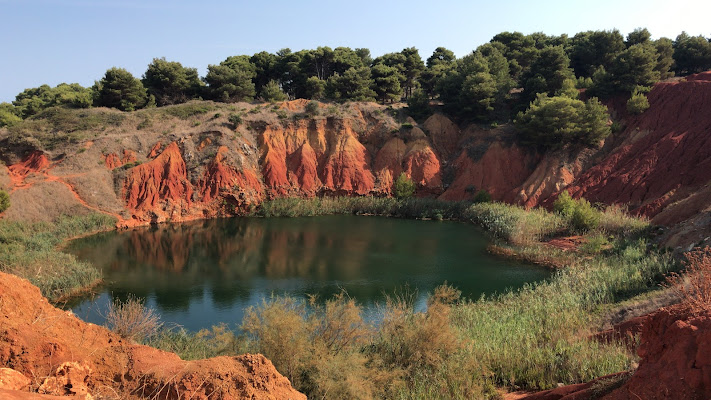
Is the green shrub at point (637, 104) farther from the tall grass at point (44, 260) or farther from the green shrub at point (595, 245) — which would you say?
the tall grass at point (44, 260)

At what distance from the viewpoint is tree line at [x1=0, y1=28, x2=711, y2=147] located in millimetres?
40688

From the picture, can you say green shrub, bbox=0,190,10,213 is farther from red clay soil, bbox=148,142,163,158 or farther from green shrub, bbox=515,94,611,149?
green shrub, bbox=515,94,611,149

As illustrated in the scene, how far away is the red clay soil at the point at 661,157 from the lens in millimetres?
29422

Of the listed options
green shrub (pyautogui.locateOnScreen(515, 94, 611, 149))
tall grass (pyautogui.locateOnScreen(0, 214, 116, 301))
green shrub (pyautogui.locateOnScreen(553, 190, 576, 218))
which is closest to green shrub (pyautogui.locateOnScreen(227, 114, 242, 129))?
tall grass (pyautogui.locateOnScreen(0, 214, 116, 301))

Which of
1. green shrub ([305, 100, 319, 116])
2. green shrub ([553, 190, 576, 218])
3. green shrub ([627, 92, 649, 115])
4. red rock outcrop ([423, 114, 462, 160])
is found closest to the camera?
green shrub ([553, 190, 576, 218])

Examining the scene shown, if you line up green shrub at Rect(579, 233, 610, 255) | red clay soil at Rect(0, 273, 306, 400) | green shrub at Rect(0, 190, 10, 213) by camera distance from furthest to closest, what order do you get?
green shrub at Rect(0, 190, 10, 213), green shrub at Rect(579, 233, 610, 255), red clay soil at Rect(0, 273, 306, 400)

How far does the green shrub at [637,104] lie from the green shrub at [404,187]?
64.8ft

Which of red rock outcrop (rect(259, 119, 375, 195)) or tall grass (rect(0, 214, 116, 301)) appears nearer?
tall grass (rect(0, 214, 116, 301))

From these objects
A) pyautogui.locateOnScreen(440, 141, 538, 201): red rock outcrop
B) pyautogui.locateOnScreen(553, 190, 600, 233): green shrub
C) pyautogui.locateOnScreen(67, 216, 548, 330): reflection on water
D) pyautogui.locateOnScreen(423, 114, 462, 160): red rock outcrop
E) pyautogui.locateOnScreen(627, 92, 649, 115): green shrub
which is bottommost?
pyautogui.locateOnScreen(67, 216, 548, 330): reflection on water

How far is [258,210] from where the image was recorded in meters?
41.0

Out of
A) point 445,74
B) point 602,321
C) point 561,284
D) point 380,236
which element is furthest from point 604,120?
point 602,321

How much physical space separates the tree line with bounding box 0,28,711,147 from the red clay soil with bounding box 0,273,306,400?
3711cm

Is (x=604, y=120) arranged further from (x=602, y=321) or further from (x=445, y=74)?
(x=602, y=321)

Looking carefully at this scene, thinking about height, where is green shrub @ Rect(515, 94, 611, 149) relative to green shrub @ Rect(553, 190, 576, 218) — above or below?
above
